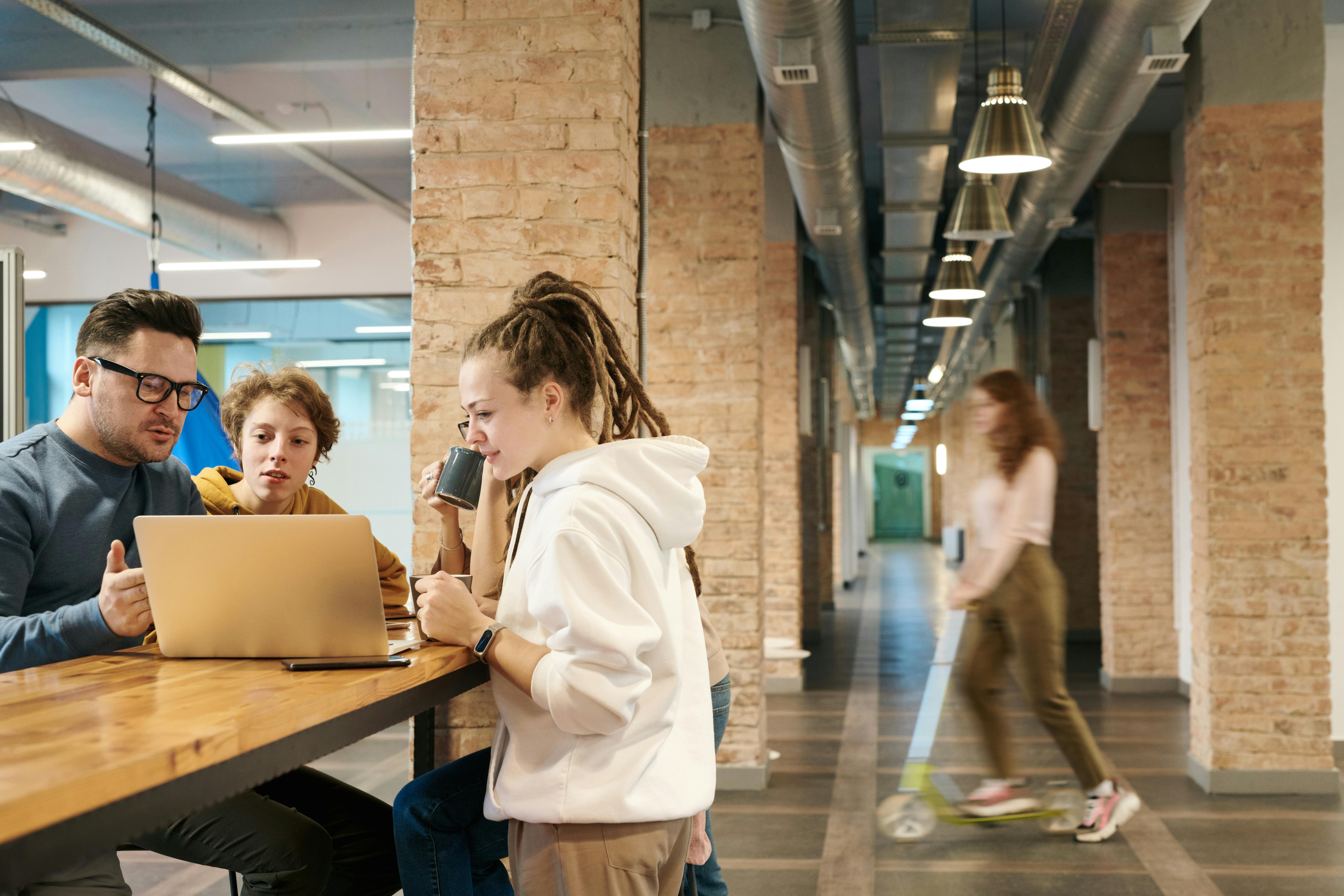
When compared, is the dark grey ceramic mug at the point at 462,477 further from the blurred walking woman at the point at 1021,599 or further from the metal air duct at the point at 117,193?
the metal air duct at the point at 117,193

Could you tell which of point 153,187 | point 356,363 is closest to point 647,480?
point 153,187

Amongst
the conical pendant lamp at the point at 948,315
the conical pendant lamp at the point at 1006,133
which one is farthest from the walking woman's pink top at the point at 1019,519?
the conical pendant lamp at the point at 948,315

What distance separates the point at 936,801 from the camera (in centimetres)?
463

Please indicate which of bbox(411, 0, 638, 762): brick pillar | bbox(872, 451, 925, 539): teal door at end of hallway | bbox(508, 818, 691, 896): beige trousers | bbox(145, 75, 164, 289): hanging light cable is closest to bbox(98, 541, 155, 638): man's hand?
bbox(508, 818, 691, 896): beige trousers

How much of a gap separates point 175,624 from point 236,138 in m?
4.81

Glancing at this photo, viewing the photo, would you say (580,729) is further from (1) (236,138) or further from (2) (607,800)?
(1) (236,138)

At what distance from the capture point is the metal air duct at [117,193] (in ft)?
20.1

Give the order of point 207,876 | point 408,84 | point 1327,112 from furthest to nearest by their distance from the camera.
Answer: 1. point 408,84
2. point 1327,112
3. point 207,876

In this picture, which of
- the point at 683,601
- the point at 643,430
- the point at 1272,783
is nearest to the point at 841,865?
the point at 643,430

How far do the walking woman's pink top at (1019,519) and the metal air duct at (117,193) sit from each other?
5523 mm

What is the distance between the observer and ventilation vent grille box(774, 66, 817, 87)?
420 cm

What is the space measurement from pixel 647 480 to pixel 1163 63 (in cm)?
354

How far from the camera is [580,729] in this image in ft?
4.94

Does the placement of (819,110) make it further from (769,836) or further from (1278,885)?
(1278,885)
